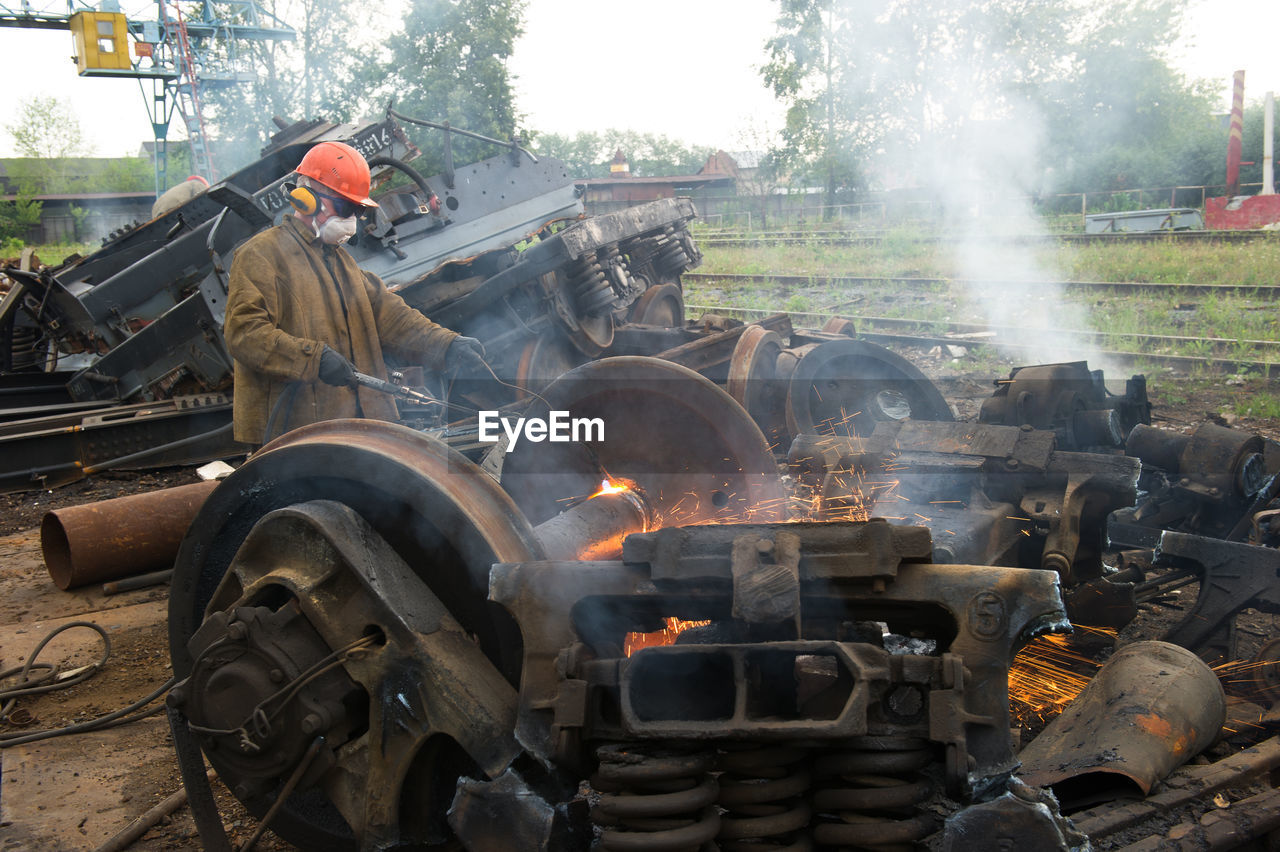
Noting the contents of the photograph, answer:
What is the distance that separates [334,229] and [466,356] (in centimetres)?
76

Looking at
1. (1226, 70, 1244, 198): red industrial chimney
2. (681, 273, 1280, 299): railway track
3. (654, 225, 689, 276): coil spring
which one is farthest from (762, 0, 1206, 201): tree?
(654, 225, 689, 276): coil spring

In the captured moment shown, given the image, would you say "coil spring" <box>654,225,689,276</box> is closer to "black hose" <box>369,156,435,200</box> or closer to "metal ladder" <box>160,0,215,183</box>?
"black hose" <box>369,156,435,200</box>

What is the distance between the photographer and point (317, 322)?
3.93 meters

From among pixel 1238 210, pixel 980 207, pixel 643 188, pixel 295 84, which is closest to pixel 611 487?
pixel 980 207

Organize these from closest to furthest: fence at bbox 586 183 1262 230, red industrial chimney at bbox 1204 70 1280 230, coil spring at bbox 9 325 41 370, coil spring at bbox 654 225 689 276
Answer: coil spring at bbox 654 225 689 276
coil spring at bbox 9 325 41 370
red industrial chimney at bbox 1204 70 1280 230
fence at bbox 586 183 1262 230

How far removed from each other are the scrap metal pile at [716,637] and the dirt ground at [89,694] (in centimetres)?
44

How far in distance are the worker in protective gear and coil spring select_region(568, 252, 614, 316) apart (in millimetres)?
3513

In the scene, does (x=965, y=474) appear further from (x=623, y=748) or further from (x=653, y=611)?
(x=623, y=748)

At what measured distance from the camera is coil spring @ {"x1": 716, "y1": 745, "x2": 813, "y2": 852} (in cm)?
188

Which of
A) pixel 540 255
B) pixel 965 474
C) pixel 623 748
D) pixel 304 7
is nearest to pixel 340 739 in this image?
pixel 623 748

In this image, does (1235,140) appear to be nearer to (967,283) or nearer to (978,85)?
(978,85)

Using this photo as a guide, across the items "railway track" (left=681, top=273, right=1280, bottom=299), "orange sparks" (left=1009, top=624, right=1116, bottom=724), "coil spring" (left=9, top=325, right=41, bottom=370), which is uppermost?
"railway track" (left=681, top=273, right=1280, bottom=299)

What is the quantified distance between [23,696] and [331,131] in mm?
6173

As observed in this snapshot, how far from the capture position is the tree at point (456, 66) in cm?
1923
